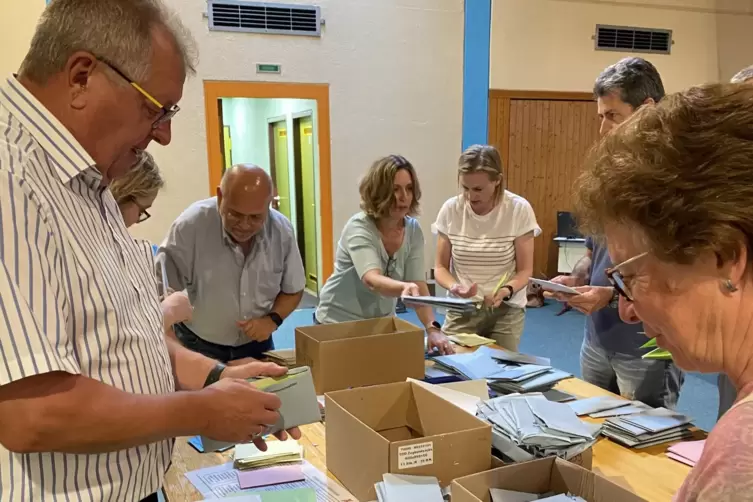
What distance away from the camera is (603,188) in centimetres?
84

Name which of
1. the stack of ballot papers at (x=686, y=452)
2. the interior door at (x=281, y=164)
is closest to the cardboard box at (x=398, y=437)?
the stack of ballot papers at (x=686, y=452)

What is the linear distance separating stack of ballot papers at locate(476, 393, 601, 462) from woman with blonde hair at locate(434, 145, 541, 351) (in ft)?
3.64

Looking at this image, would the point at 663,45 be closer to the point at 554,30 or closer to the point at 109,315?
the point at 554,30

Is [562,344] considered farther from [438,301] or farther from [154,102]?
[154,102]

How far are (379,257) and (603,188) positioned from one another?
5.52 feet

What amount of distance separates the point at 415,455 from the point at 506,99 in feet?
17.7

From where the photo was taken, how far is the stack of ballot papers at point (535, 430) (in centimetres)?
143

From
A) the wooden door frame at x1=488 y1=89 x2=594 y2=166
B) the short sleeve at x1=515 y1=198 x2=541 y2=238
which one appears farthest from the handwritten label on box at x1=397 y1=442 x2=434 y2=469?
the wooden door frame at x1=488 y1=89 x2=594 y2=166

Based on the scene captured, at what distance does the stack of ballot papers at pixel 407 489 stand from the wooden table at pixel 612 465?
0.88 ft

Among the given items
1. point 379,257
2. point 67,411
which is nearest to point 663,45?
point 379,257

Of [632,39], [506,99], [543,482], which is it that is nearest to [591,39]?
[632,39]

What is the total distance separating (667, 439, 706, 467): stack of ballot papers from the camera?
1.53 metres

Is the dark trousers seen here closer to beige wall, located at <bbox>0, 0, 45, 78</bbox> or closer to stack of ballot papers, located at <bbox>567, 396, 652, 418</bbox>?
stack of ballot papers, located at <bbox>567, 396, 652, 418</bbox>

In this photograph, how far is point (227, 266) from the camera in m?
2.37
